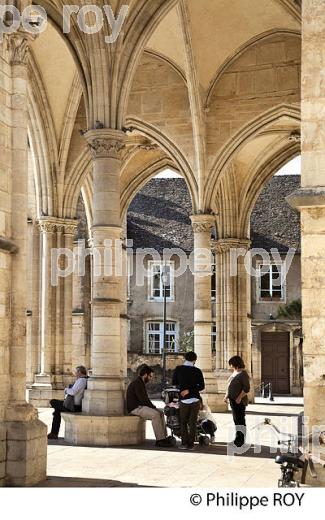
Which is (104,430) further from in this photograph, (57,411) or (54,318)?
(54,318)

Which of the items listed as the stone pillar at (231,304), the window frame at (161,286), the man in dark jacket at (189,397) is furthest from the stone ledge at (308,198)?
the window frame at (161,286)

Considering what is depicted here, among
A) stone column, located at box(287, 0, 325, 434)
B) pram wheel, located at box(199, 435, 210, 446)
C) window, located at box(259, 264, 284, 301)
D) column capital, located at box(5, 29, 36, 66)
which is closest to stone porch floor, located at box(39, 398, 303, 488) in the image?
pram wheel, located at box(199, 435, 210, 446)

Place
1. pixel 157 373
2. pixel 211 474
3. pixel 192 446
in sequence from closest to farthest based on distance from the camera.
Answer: pixel 211 474 < pixel 192 446 < pixel 157 373

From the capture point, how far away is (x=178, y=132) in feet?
65.7

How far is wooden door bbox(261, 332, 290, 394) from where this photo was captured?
3491 cm

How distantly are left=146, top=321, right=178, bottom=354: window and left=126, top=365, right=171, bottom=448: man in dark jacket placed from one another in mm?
23372

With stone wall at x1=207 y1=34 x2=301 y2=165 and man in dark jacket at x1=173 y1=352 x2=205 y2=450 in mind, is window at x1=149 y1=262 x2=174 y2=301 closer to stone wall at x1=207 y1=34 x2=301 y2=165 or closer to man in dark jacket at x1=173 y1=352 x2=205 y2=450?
stone wall at x1=207 y1=34 x2=301 y2=165

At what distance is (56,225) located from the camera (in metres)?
20.7

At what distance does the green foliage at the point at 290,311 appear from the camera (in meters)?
35.5

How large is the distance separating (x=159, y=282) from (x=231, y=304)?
13.7 m

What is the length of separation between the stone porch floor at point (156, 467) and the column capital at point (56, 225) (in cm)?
862

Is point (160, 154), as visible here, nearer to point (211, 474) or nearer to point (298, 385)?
point (298, 385)

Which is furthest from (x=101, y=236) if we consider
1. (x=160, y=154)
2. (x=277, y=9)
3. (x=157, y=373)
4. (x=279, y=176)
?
(x=279, y=176)

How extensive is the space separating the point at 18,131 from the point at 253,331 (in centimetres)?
2711
